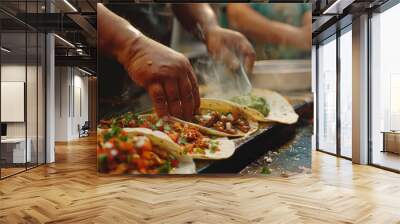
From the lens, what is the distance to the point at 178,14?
6.54 metres

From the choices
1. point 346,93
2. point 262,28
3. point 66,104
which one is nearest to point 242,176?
point 262,28

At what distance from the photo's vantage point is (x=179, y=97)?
251 inches

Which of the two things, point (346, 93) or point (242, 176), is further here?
point (346, 93)

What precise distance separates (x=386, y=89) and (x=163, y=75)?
4356 mm

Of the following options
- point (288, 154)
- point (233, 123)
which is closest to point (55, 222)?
point (233, 123)

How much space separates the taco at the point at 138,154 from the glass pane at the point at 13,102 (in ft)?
5.43

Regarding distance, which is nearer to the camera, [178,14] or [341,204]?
[341,204]

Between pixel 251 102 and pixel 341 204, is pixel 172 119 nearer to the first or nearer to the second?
pixel 251 102

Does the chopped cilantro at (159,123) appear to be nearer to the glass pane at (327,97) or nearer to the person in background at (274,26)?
the person in background at (274,26)

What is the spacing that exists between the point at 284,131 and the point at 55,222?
13.2 feet

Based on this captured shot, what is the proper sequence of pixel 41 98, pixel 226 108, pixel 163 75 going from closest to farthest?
pixel 163 75 < pixel 226 108 < pixel 41 98

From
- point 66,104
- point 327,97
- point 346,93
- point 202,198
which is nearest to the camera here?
point 202,198

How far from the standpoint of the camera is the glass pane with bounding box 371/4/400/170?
7.05 meters

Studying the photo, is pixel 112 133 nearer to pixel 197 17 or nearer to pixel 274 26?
pixel 197 17
